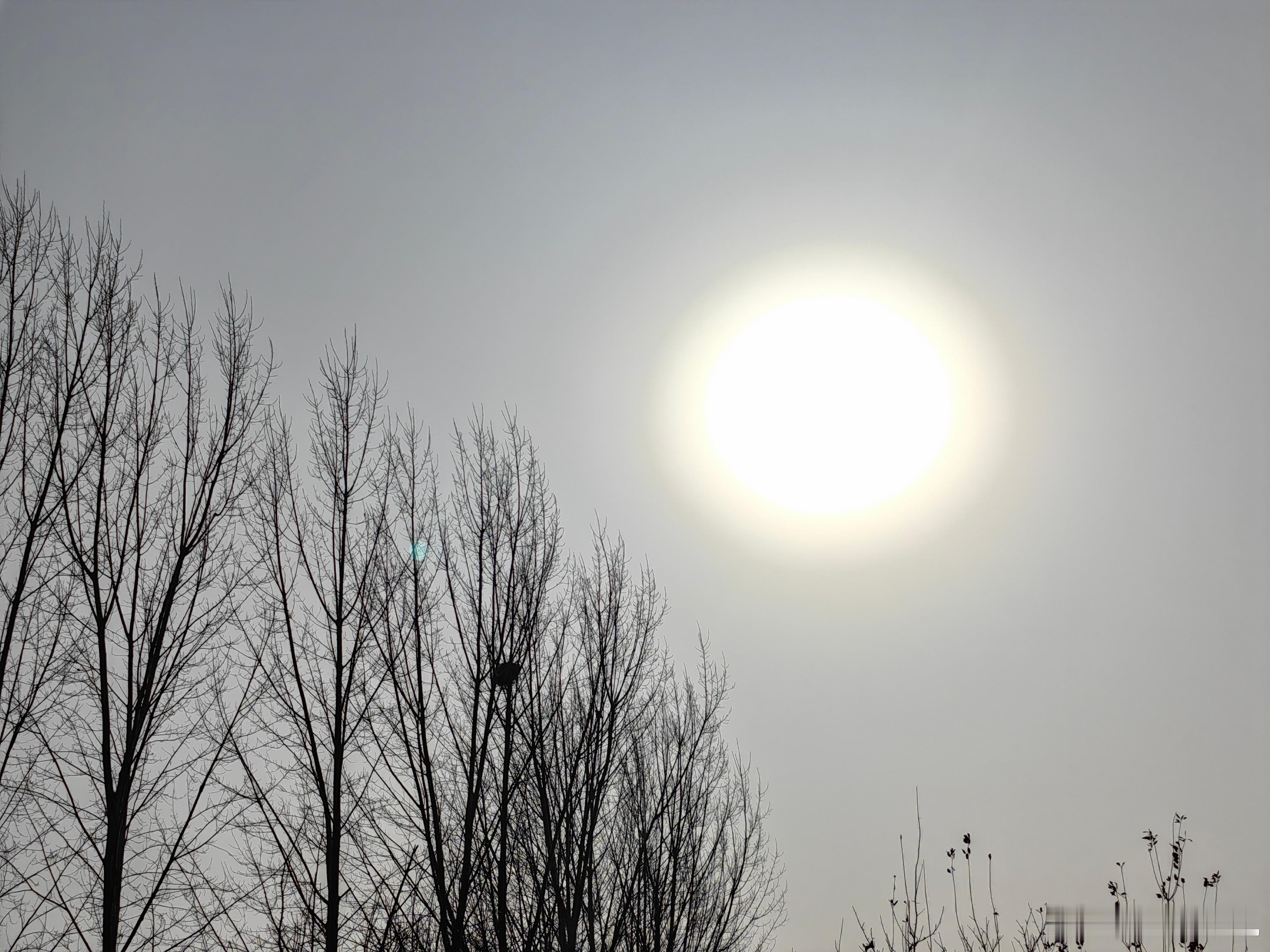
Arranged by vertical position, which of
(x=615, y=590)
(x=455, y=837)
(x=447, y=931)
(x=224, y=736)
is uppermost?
(x=615, y=590)

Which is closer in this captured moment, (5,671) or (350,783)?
(5,671)

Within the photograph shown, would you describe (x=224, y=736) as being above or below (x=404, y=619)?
below

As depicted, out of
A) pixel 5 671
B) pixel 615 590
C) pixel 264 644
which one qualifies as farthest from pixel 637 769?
pixel 5 671

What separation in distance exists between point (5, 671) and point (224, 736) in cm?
172

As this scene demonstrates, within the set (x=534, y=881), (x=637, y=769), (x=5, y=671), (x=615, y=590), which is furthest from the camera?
(x=637, y=769)

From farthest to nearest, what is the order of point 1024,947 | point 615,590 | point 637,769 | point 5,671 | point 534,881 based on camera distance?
1. point 637,769
2. point 615,590
3. point 534,881
4. point 5,671
5. point 1024,947

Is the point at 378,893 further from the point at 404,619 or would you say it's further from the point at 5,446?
the point at 5,446

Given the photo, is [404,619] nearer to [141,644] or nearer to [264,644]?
[264,644]

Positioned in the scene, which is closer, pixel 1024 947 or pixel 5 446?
pixel 1024 947

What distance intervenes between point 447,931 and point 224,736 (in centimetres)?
250

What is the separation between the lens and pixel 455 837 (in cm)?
708

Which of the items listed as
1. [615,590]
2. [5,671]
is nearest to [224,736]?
[5,671]

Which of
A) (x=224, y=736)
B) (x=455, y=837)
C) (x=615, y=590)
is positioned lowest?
(x=455, y=837)

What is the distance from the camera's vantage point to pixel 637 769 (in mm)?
10430
